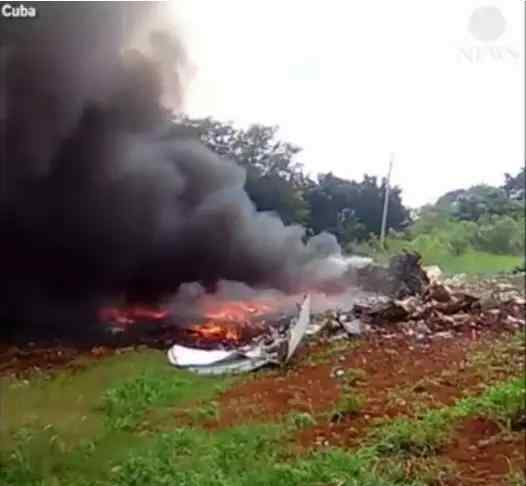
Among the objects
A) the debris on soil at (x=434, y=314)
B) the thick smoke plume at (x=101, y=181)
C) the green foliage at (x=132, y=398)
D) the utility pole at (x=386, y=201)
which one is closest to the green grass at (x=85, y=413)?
the green foliage at (x=132, y=398)

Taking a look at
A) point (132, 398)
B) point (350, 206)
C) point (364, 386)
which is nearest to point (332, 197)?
point (350, 206)

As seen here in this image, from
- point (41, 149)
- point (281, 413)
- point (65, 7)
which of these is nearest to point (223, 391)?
point (281, 413)

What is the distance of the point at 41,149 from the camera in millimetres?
1395

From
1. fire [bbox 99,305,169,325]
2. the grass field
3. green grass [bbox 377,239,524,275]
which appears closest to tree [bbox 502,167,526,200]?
green grass [bbox 377,239,524,275]

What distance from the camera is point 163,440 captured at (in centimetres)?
139

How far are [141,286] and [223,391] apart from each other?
24 centimetres

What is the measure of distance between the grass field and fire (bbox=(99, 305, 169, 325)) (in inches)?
2.5

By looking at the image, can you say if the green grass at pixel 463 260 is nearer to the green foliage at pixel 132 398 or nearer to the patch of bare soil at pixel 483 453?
the patch of bare soil at pixel 483 453

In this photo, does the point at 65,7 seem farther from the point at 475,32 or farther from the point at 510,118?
the point at 510,118

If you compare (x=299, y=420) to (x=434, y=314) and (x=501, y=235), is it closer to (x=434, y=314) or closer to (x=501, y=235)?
(x=434, y=314)

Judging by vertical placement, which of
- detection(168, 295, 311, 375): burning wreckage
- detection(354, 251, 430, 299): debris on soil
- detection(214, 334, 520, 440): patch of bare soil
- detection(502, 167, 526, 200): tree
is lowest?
Answer: detection(214, 334, 520, 440): patch of bare soil

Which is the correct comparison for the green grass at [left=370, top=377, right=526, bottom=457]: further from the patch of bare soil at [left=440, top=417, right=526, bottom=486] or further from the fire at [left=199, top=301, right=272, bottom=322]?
the fire at [left=199, top=301, right=272, bottom=322]

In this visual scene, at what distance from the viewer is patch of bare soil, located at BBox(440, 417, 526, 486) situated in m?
1.51

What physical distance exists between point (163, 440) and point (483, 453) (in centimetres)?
61
